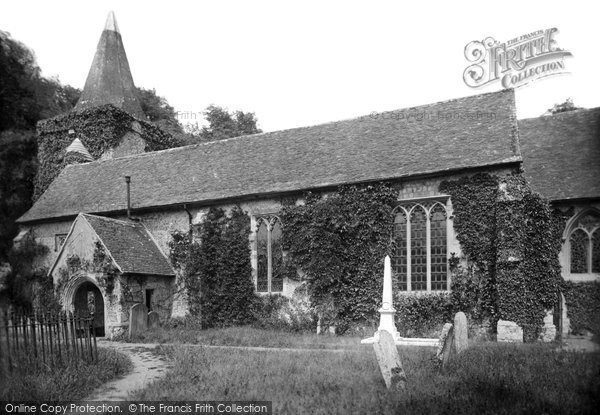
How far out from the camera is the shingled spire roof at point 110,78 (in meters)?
34.6

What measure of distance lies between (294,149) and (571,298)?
43.0 feet

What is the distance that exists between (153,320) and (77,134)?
18.3 meters

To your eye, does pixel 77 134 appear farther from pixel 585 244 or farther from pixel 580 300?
pixel 580 300

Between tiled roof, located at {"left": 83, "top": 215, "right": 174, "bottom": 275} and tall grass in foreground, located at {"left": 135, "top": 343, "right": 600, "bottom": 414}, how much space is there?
29.2ft

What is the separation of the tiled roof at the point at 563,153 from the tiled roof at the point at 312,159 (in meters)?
3.44

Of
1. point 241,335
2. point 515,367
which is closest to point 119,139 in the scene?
point 241,335

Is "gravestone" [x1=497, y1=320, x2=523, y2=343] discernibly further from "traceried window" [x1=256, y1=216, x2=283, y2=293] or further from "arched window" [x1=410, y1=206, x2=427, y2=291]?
"traceried window" [x1=256, y1=216, x2=283, y2=293]

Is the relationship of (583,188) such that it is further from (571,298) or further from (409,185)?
(409,185)

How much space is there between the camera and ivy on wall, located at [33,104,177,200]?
1304 inches

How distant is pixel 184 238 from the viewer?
2298 cm

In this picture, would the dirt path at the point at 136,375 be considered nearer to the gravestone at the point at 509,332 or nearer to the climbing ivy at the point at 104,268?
the climbing ivy at the point at 104,268

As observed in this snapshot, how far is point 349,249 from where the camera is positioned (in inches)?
765

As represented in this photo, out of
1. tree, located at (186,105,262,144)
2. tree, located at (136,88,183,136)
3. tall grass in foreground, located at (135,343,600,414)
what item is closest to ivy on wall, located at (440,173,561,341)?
tall grass in foreground, located at (135,343,600,414)

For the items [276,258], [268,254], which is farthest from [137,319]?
[276,258]
